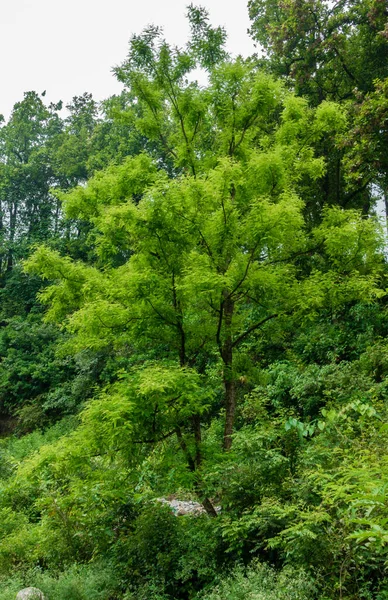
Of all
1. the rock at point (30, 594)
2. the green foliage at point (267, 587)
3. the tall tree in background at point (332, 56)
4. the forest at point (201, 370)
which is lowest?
the rock at point (30, 594)

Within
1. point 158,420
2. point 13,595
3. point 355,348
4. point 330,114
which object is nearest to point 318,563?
point 158,420

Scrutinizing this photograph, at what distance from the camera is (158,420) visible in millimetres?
4441

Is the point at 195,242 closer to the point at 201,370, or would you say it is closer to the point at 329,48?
the point at 201,370

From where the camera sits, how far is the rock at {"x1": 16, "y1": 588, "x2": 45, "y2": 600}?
4633 millimetres

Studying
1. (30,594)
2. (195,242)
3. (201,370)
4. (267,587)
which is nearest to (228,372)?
(201,370)

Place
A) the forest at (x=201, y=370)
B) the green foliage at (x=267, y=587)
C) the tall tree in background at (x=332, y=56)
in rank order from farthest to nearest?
the tall tree in background at (x=332, y=56) < the forest at (x=201, y=370) < the green foliage at (x=267, y=587)

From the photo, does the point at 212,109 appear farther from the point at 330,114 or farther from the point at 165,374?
the point at 165,374

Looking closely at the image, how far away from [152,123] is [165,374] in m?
3.79

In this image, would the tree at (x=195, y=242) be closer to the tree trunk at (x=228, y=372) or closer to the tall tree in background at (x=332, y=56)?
the tree trunk at (x=228, y=372)

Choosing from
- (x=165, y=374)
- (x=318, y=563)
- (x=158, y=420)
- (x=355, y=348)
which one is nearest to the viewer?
(x=318, y=563)

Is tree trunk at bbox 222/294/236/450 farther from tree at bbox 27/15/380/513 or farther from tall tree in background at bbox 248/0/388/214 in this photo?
tall tree in background at bbox 248/0/388/214

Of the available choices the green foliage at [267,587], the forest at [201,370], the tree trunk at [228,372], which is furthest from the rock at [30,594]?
the tree trunk at [228,372]

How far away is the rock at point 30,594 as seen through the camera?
15.2ft

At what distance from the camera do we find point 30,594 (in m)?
4.70
